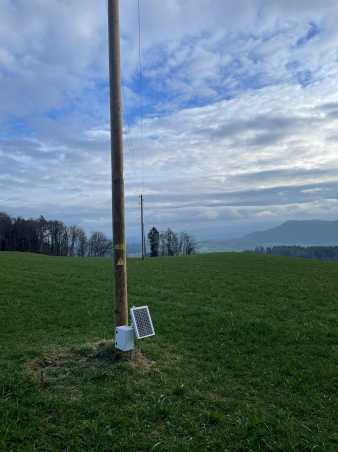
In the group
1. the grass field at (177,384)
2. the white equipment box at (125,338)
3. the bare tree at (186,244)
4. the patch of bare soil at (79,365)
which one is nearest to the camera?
the grass field at (177,384)

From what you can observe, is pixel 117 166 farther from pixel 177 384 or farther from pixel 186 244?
pixel 186 244

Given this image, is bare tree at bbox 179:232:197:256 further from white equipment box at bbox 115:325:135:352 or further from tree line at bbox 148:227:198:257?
white equipment box at bbox 115:325:135:352

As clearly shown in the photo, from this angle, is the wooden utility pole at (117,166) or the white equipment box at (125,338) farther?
the wooden utility pole at (117,166)

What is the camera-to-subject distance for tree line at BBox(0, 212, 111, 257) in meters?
83.2

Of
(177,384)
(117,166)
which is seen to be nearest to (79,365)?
(177,384)

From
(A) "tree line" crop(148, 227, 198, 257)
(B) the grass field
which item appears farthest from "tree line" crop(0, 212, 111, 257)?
(B) the grass field

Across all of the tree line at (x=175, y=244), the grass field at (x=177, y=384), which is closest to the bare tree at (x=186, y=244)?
the tree line at (x=175, y=244)

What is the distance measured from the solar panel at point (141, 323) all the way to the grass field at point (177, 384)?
51 centimetres

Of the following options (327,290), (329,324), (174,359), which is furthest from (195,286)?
(174,359)

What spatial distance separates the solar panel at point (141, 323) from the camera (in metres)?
5.61

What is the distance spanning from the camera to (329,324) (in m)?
9.10

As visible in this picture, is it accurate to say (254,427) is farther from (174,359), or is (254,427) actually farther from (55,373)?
(55,373)

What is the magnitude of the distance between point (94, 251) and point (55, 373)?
314ft

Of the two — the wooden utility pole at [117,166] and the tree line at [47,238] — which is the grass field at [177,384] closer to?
the wooden utility pole at [117,166]
